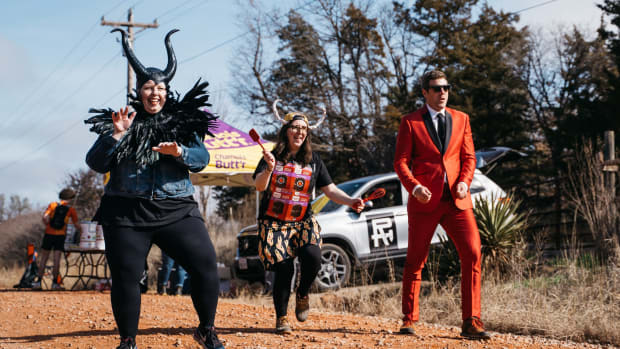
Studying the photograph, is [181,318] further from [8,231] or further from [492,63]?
[492,63]

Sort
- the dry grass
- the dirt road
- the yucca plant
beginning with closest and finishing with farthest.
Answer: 1. the dirt road
2. the dry grass
3. the yucca plant

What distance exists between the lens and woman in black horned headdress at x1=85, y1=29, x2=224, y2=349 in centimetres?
351

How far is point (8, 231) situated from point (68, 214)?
543 inches

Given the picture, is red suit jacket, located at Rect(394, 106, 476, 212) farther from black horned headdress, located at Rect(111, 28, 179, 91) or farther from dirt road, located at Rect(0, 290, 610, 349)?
black horned headdress, located at Rect(111, 28, 179, 91)

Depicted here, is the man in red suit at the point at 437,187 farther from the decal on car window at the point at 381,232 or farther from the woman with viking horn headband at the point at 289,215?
the decal on car window at the point at 381,232

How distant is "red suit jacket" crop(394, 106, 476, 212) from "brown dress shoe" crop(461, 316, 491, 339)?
84cm

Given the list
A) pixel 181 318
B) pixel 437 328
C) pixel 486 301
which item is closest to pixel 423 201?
pixel 437 328

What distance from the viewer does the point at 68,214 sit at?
35.1 ft

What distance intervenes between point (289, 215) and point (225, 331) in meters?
1.10

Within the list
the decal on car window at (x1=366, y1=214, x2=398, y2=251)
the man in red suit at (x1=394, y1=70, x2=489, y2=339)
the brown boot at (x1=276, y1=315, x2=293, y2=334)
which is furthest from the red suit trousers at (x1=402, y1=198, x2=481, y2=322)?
the decal on car window at (x1=366, y1=214, x2=398, y2=251)

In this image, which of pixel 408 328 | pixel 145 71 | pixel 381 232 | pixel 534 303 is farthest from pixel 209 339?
pixel 381 232

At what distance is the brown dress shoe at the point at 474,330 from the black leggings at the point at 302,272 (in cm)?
118

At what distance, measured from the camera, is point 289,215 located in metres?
4.73

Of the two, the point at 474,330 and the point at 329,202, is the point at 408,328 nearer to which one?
the point at 474,330
